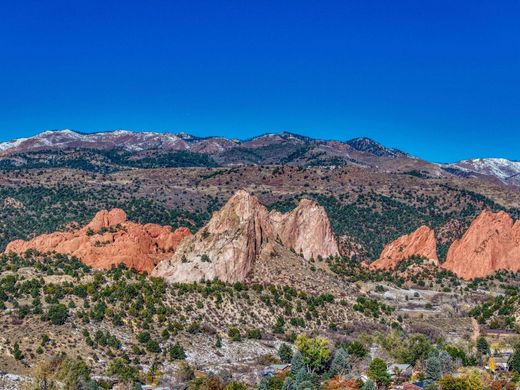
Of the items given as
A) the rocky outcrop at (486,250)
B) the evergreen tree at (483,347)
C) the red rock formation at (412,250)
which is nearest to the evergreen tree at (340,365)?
the evergreen tree at (483,347)

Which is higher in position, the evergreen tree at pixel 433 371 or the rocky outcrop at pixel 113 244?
the rocky outcrop at pixel 113 244

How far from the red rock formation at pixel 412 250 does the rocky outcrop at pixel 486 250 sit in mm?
3572

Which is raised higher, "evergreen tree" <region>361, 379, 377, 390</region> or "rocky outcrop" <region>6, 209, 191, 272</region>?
"rocky outcrop" <region>6, 209, 191, 272</region>

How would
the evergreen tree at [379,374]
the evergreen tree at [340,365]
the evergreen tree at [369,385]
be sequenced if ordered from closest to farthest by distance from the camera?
the evergreen tree at [369,385] → the evergreen tree at [379,374] → the evergreen tree at [340,365]

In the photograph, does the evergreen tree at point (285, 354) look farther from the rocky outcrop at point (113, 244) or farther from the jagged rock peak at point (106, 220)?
the jagged rock peak at point (106, 220)

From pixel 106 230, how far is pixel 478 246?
6565cm

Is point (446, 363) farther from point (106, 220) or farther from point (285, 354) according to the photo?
point (106, 220)

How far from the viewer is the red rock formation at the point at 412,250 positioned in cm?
15688

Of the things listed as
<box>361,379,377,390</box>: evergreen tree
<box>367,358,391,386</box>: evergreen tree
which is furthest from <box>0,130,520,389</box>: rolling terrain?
<box>361,379,377,390</box>: evergreen tree

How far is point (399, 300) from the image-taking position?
12750 cm

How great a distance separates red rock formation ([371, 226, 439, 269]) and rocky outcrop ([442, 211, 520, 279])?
357 centimetres

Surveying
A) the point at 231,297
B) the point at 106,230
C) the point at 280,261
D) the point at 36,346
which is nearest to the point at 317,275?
the point at 280,261

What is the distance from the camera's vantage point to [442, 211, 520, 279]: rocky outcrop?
15062 centimetres

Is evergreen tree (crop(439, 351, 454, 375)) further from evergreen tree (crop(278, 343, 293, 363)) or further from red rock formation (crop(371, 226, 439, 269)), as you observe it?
red rock formation (crop(371, 226, 439, 269))
